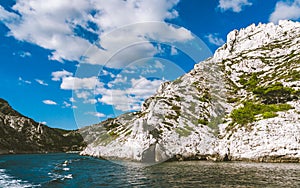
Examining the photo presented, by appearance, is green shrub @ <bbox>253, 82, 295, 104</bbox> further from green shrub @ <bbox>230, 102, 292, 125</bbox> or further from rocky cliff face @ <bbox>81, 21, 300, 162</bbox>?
green shrub @ <bbox>230, 102, 292, 125</bbox>

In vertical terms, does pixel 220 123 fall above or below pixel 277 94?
below

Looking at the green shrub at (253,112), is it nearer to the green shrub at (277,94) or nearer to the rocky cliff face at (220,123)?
the rocky cliff face at (220,123)

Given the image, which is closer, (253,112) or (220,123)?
(253,112)

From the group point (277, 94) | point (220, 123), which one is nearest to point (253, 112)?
point (220, 123)

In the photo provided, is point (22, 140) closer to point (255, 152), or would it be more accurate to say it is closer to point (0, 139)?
point (0, 139)

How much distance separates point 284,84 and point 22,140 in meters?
183

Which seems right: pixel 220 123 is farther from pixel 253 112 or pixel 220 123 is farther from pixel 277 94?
pixel 277 94

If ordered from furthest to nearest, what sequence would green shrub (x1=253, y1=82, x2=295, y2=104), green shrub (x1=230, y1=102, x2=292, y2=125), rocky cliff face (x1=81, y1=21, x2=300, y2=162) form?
green shrub (x1=253, y1=82, x2=295, y2=104), green shrub (x1=230, y1=102, x2=292, y2=125), rocky cliff face (x1=81, y1=21, x2=300, y2=162)

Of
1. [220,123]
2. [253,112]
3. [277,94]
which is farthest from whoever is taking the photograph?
[277,94]

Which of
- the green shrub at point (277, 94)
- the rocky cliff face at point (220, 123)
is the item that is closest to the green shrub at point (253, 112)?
the rocky cliff face at point (220, 123)

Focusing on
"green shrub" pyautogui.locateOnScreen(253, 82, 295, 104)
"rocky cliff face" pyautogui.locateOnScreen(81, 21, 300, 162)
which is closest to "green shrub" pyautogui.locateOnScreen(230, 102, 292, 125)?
"rocky cliff face" pyautogui.locateOnScreen(81, 21, 300, 162)

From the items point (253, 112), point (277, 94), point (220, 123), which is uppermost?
point (277, 94)

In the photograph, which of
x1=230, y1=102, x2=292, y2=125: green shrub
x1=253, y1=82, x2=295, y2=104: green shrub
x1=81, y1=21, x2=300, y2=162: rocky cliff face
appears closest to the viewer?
x1=81, y1=21, x2=300, y2=162: rocky cliff face

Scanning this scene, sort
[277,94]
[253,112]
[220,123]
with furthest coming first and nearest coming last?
1. [277,94]
2. [220,123]
3. [253,112]
